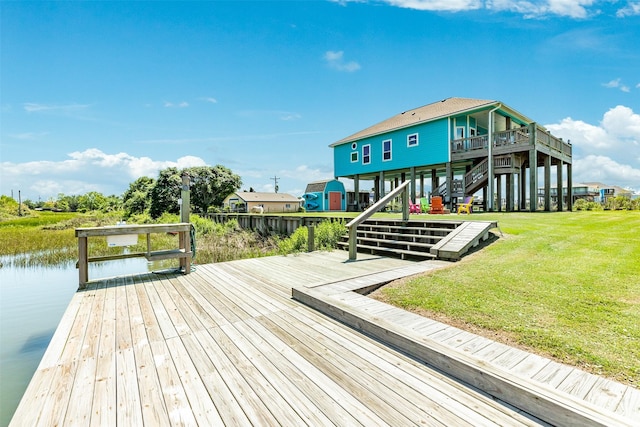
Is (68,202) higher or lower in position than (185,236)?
higher

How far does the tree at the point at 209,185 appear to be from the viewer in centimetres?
3300

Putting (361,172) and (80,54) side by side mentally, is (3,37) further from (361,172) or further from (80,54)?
(361,172)

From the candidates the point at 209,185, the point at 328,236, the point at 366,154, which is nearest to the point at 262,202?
the point at 209,185

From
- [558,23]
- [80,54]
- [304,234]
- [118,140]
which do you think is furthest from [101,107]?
[558,23]

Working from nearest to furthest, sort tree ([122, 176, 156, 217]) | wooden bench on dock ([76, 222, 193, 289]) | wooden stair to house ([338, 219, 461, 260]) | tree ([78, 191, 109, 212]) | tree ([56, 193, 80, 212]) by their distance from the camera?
wooden bench on dock ([76, 222, 193, 289]), wooden stair to house ([338, 219, 461, 260]), tree ([122, 176, 156, 217]), tree ([78, 191, 109, 212]), tree ([56, 193, 80, 212])

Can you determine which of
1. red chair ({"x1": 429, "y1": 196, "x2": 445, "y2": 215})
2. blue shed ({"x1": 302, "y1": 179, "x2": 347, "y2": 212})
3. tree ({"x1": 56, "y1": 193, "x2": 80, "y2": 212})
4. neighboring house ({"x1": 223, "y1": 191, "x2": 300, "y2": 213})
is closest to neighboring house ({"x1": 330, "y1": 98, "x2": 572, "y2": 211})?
red chair ({"x1": 429, "y1": 196, "x2": 445, "y2": 215})

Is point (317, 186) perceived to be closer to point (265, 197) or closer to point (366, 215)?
point (265, 197)

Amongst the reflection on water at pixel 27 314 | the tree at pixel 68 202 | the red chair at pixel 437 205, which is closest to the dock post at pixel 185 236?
the reflection on water at pixel 27 314

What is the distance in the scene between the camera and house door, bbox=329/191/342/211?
25.2 metres

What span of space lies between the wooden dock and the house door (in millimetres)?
21367

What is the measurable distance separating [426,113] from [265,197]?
2468cm

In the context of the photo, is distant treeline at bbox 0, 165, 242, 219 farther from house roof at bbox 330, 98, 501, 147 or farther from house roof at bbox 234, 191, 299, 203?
house roof at bbox 330, 98, 501, 147

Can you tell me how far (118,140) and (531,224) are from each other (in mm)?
24083

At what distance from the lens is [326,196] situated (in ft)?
81.6
